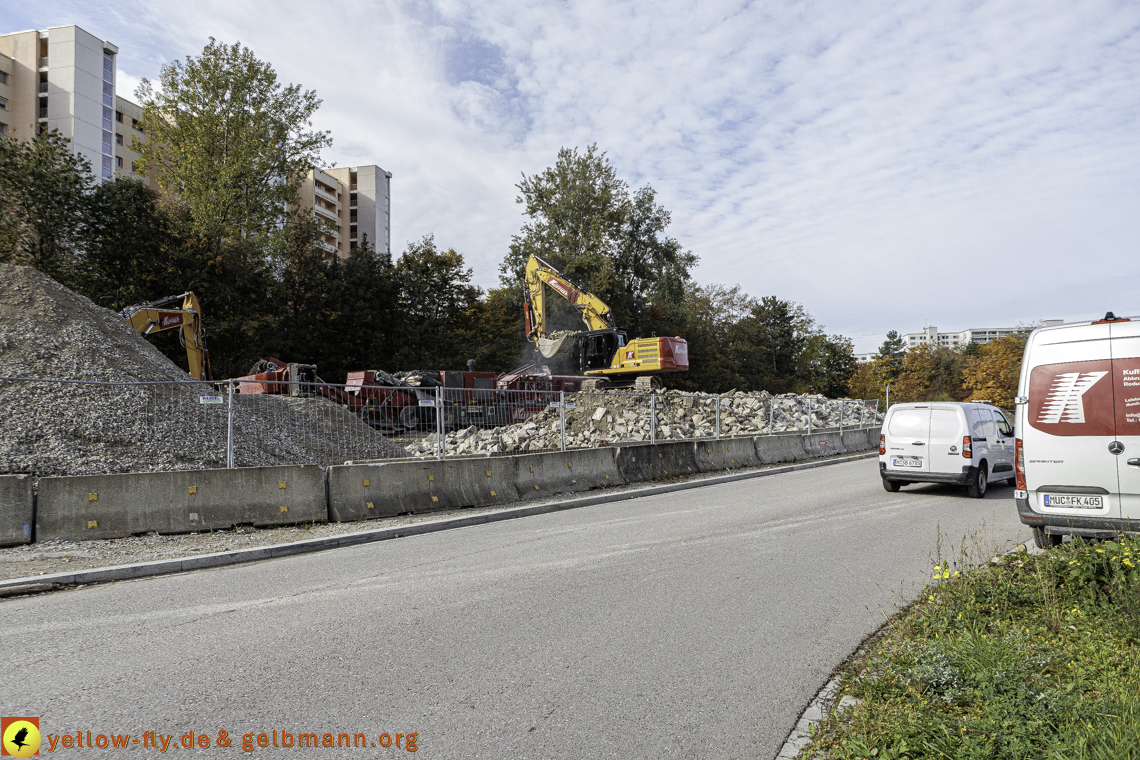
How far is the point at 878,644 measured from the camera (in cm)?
461

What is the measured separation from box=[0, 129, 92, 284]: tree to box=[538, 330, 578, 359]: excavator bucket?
2106 cm

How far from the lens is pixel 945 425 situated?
491 inches

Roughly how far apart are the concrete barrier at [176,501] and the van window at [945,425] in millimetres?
10644

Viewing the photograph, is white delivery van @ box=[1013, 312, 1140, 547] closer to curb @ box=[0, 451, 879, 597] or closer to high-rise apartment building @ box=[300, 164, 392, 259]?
curb @ box=[0, 451, 879, 597]

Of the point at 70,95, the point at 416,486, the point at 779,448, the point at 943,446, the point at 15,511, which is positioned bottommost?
the point at 779,448

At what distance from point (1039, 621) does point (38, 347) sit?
18.8 metres

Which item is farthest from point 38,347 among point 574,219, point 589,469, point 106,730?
point 574,219

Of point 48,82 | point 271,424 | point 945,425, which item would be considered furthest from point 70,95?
point 945,425

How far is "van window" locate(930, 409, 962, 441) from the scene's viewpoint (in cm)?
1234

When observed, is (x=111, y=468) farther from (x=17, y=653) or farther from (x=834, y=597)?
(x=834, y=597)

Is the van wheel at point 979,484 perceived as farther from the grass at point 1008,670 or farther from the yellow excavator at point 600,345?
the yellow excavator at point 600,345

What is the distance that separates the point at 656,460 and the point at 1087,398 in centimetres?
947

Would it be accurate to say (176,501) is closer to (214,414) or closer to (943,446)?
(214,414)

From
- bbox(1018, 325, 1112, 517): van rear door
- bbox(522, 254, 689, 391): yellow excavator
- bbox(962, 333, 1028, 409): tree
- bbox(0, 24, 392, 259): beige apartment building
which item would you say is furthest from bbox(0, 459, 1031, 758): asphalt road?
bbox(962, 333, 1028, 409): tree
